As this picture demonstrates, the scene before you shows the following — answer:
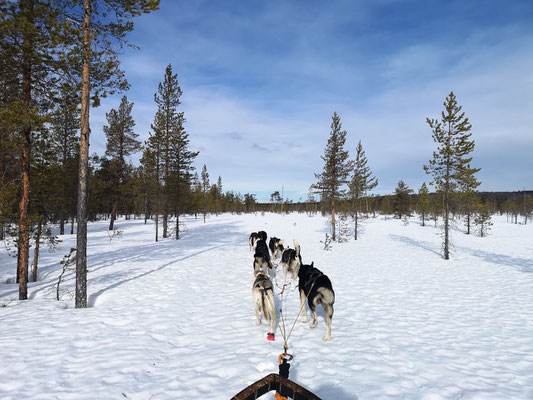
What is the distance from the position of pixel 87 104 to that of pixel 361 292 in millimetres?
12368

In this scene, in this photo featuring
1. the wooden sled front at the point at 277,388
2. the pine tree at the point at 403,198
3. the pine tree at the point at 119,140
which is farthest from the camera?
the pine tree at the point at 403,198

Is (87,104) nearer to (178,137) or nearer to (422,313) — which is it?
(422,313)

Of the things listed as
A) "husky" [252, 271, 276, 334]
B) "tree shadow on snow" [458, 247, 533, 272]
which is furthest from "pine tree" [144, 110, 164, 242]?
"tree shadow on snow" [458, 247, 533, 272]

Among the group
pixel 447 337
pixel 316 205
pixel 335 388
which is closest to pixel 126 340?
pixel 335 388

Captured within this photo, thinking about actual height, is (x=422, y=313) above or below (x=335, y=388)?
below

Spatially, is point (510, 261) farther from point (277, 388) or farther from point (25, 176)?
point (25, 176)

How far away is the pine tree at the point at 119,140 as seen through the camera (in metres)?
31.7

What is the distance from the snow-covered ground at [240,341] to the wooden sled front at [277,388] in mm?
2235

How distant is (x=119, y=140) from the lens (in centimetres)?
3181

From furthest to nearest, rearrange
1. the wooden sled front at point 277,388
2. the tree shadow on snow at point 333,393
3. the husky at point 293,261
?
1. the husky at point 293,261
2. the tree shadow on snow at point 333,393
3. the wooden sled front at point 277,388

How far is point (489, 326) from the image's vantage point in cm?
704

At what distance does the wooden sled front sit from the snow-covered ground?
224 cm

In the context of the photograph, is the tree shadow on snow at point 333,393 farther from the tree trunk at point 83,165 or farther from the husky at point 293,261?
the tree trunk at point 83,165

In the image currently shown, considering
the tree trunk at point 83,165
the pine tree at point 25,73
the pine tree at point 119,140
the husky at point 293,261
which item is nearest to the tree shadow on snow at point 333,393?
the husky at point 293,261
